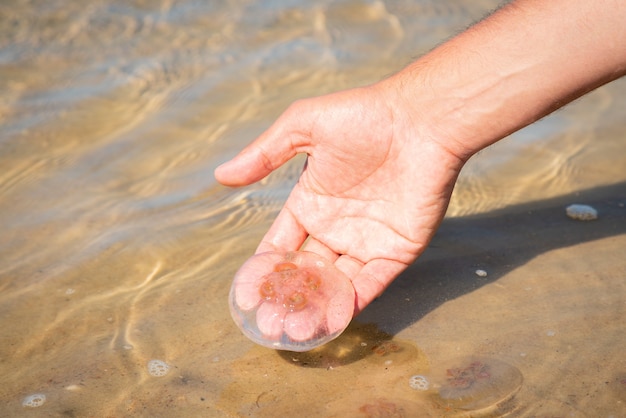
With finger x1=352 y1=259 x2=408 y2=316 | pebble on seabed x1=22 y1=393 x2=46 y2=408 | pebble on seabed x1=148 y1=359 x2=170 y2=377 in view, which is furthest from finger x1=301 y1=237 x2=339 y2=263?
pebble on seabed x1=22 y1=393 x2=46 y2=408

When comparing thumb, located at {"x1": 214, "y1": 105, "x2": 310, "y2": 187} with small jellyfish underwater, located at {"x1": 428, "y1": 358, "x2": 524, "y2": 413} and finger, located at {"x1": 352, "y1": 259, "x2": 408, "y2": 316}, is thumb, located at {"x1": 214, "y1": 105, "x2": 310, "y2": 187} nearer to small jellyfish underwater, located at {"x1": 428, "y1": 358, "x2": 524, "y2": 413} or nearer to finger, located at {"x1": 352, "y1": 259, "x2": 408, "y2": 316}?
finger, located at {"x1": 352, "y1": 259, "x2": 408, "y2": 316}

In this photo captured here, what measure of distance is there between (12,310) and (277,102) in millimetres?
2343

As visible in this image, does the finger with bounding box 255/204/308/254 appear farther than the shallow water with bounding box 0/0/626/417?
Yes

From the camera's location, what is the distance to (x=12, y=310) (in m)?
2.83

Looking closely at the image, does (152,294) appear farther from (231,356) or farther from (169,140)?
(169,140)

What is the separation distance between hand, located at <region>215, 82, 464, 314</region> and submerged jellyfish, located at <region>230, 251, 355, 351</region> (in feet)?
0.47

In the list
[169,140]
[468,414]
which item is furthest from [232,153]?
[468,414]

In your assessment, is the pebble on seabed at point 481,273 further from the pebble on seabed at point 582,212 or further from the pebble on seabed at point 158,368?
the pebble on seabed at point 158,368

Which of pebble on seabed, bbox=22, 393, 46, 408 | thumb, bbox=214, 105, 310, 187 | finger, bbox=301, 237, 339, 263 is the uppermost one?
thumb, bbox=214, 105, 310, 187

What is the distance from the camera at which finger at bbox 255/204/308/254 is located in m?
2.85

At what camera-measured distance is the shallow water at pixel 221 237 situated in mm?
2420

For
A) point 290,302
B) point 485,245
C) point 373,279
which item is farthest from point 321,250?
point 485,245

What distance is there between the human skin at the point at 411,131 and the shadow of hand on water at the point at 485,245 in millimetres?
202

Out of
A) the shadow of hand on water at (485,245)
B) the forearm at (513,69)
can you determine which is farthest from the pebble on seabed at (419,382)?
the forearm at (513,69)
